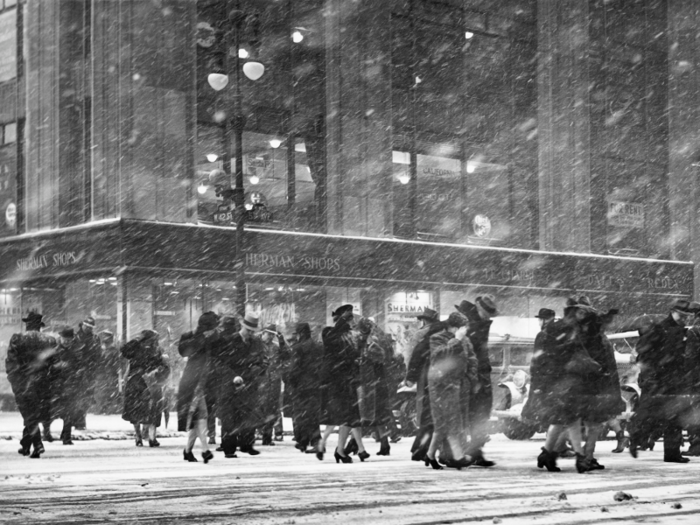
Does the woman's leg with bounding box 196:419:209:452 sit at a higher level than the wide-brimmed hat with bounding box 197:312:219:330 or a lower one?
lower

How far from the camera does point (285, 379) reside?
19266 mm

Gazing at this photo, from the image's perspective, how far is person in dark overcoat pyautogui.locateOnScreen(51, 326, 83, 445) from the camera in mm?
18011

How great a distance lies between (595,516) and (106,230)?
72.9ft

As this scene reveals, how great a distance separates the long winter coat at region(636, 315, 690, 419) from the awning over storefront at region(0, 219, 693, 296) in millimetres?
16599

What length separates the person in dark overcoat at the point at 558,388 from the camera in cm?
1389

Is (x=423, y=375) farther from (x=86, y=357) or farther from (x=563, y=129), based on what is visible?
(x=563, y=129)

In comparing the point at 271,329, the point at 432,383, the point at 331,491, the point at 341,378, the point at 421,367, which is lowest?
the point at 331,491

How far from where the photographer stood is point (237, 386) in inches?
650

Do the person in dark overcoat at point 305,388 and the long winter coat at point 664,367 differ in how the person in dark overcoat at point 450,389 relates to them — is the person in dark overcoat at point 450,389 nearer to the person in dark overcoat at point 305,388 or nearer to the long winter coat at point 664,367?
the person in dark overcoat at point 305,388

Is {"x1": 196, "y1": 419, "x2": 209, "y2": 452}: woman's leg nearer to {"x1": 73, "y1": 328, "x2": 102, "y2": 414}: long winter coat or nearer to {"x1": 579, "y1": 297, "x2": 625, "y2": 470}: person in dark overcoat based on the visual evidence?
{"x1": 579, "y1": 297, "x2": 625, "y2": 470}: person in dark overcoat

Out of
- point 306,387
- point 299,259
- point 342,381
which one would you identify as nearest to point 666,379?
point 342,381

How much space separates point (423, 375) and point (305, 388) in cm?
231

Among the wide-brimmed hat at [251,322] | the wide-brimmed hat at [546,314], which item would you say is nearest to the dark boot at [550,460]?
the wide-brimmed hat at [546,314]

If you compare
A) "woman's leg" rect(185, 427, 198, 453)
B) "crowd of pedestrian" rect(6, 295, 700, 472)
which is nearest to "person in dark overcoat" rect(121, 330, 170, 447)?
"crowd of pedestrian" rect(6, 295, 700, 472)
